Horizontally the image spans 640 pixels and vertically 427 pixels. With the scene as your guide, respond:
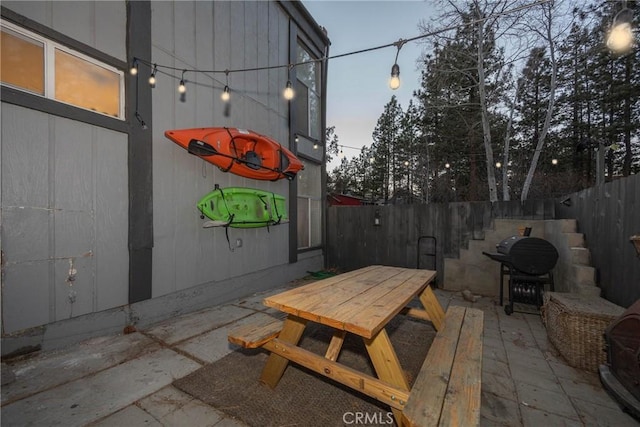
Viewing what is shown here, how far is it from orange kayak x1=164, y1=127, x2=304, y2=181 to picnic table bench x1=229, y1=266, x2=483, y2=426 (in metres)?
A: 2.51

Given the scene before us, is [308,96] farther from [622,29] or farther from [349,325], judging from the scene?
[349,325]

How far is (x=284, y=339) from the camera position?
1.93 m

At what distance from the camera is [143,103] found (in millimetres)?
3082

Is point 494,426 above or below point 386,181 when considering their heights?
below

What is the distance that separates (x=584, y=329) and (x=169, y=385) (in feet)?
11.4

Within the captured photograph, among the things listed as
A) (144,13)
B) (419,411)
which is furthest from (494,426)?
(144,13)

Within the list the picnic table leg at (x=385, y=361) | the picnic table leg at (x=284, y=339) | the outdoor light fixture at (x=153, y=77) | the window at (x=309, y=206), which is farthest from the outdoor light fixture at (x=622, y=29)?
the window at (x=309, y=206)

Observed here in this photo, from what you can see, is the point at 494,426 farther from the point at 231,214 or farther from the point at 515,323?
the point at 231,214

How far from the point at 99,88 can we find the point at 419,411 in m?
3.97

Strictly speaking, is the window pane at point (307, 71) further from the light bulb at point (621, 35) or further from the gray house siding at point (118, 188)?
the light bulb at point (621, 35)

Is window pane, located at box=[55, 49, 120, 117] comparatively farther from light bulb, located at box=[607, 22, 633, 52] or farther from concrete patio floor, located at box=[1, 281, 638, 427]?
light bulb, located at box=[607, 22, 633, 52]

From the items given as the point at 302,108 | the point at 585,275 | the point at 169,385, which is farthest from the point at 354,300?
the point at 302,108

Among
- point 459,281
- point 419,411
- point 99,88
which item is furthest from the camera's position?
point 459,281

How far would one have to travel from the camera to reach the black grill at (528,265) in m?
3.51
